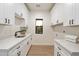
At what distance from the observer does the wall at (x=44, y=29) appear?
4.25 m

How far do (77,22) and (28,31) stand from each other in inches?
126

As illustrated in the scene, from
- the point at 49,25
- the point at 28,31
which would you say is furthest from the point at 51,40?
the point at 28,31

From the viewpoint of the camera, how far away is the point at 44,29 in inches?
177

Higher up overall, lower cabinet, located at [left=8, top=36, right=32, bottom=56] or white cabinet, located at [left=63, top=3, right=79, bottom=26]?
white cabinet, located at [left=63, top=3, right=79, bottom=26]

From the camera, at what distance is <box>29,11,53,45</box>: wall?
14.0ft

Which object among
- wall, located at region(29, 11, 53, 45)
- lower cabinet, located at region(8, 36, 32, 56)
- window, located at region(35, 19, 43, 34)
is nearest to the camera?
lower cabinet, located at region(8, 36, 32, 56)

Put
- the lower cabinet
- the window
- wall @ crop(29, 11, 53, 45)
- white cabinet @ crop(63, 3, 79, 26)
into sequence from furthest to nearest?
the window < wall @ crop(29, 11, 53, 45) < white cabinet @ crop(63, 3, 79, 26) < the lower cabinet

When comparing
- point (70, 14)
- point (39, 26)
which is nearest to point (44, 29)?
point (39, 26)

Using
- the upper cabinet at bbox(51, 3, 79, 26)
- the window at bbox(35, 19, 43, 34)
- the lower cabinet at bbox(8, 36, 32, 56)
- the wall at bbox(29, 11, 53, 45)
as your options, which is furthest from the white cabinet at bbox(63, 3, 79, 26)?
the window at bbox(35, 19, 43, 34)

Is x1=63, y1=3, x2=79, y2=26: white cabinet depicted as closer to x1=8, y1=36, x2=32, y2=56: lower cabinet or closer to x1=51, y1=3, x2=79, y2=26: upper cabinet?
x1=51, y1=3, x2=79, y2=26: upper cabinet

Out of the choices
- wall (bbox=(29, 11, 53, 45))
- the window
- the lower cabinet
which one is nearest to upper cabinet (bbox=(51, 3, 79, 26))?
the lower cabinet

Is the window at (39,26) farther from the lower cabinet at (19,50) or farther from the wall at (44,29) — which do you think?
the lower cabinet at (19,50)

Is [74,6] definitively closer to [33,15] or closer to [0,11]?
[0,11]

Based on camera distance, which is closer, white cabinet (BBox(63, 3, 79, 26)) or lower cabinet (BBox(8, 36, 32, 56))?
lower cabinet (BBox(8, 36, 32, 56))
